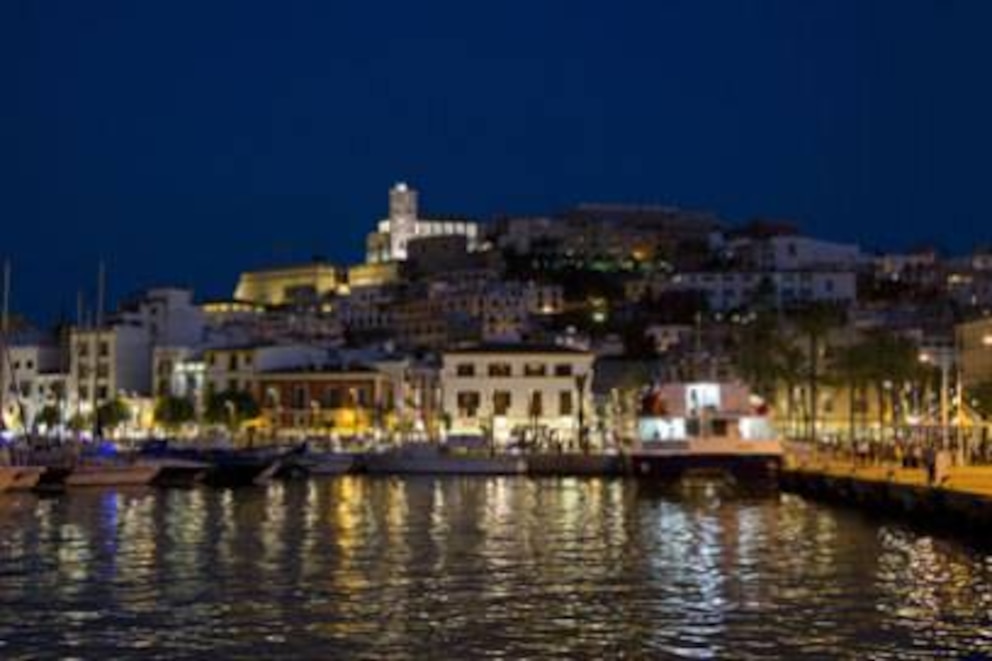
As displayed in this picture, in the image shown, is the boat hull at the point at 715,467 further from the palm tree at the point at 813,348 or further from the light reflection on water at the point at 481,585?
the palm tree at the point at 813,348

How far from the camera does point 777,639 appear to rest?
26.8 meters

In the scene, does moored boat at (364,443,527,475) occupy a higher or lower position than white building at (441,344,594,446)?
lower

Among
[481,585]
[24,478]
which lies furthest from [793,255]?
[481,585]

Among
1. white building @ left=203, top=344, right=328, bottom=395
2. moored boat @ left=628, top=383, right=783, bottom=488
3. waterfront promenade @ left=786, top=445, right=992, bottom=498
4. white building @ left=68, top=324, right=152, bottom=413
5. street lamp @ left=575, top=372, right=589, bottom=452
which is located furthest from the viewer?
white building @ left=68, top=324, right=152, bottom=413

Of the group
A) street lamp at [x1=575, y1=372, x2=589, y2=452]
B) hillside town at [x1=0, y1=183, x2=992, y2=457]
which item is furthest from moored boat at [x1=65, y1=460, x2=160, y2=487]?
street lamp at [x1=575, y1=372, x2=589, y2=452]

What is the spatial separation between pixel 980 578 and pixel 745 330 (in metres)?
91.0

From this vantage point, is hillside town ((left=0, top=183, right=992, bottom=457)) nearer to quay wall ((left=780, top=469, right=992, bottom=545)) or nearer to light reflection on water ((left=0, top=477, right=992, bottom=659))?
quay wall ((left=780, top=469, right=992, bottom=545))

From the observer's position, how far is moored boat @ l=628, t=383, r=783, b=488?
6931cm

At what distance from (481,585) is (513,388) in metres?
79.9

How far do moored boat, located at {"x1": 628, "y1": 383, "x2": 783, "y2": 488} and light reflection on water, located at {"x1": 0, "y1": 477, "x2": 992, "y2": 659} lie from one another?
12.2 metres

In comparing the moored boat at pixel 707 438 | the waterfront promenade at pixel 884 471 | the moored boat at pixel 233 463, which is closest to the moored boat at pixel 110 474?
the moored boat at pixel 233 463

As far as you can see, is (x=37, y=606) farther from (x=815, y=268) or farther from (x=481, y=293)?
(x=815, y=268)

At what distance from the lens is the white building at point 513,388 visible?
113562 millimetres

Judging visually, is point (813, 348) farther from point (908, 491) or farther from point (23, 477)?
point (23, 477)
